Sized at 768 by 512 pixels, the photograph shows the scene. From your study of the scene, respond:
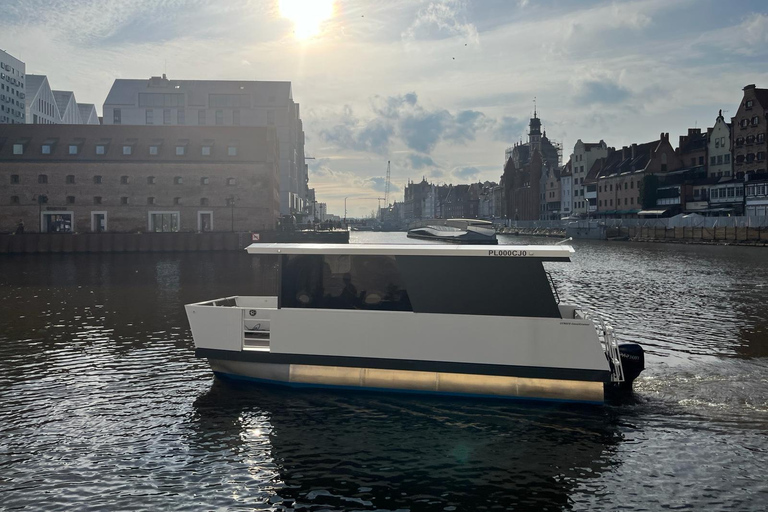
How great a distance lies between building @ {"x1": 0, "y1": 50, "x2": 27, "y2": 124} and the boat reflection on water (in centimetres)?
19197

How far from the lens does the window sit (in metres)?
91.8

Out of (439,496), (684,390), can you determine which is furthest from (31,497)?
(684,390)

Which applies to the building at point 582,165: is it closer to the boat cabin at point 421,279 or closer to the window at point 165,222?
the window at point 165,222

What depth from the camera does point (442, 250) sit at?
1507 centimetres

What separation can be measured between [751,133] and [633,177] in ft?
94.5

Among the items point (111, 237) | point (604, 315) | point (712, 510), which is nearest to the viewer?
point (712, 510)

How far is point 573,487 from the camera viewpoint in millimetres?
10672

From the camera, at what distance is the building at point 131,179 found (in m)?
88.6

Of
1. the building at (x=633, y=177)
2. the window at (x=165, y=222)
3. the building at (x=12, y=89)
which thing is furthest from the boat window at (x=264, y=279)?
the building at (x=12, y=89)

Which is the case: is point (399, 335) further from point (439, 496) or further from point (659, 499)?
point (659, 499)

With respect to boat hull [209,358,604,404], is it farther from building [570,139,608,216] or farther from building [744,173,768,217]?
building [570,139,608,216]

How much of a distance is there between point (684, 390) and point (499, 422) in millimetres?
5719

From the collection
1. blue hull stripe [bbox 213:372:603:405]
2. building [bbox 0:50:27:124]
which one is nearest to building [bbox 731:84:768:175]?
blue hull stripe [bbox 213:372:603:405]

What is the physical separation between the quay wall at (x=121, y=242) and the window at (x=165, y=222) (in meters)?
10.3
